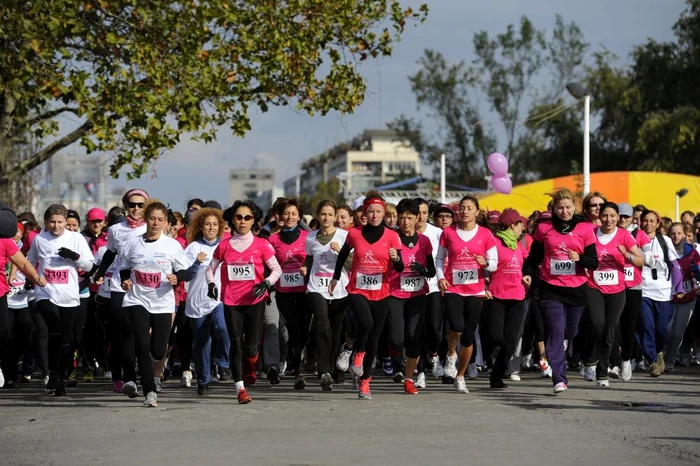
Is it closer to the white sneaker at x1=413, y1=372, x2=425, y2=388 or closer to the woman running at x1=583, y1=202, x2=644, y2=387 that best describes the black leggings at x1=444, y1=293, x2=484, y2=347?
the white sneaker at x1=413, y1=372, x2=425, y2=388

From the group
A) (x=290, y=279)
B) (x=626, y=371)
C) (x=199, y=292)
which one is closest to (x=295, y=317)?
(x=290, y=279)

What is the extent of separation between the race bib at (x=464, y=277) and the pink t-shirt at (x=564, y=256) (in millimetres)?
657

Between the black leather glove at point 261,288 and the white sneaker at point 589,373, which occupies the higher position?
the black leather glove at point 261,288

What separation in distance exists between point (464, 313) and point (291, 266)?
2175 mm

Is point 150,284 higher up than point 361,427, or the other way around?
point 150,284

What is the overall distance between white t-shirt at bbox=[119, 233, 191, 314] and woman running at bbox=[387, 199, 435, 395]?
7.36ft

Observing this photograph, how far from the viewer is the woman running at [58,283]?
14.2m

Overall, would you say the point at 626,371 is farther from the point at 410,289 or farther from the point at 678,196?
the point at 678,196

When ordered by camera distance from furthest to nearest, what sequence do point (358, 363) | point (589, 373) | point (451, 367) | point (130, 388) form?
point (589, 373), point (451, 367), point (358, 363), point (130, 388)

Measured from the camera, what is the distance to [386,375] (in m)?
17.5

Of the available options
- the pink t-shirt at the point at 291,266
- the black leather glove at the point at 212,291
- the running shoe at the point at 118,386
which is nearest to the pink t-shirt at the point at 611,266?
the pink t-shirt at the point at 291,266

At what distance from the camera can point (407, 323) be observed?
14.5 m

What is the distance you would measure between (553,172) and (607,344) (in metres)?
56.0

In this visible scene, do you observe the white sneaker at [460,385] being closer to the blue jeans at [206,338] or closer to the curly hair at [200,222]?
the blue jeans at [206,338]
